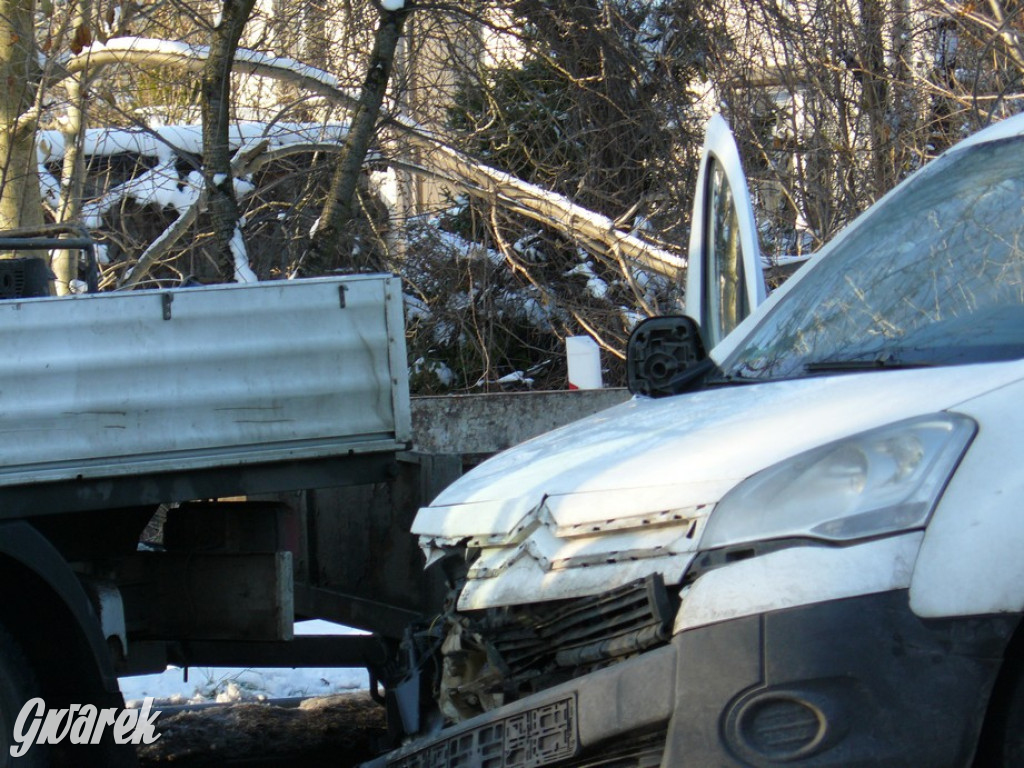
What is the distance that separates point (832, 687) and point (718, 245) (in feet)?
9.20

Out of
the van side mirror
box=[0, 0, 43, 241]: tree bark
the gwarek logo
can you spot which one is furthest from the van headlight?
box=[0, 0, 43, 241]: tree bark

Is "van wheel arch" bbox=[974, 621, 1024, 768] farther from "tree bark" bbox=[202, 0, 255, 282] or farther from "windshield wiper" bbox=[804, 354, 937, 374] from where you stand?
"tree bark" bbox=[202, 0, 255, 282]

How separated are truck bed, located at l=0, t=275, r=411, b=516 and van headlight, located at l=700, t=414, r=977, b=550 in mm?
1829

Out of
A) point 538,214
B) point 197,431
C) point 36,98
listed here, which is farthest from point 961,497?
point 36,98

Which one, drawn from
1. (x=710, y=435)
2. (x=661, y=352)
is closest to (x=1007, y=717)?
(x=710, y=435)

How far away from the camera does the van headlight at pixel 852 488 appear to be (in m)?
2.22

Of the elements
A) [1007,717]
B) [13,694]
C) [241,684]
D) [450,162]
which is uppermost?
[450,162]

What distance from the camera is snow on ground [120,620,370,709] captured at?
249 inches

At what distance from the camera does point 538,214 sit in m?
9.39

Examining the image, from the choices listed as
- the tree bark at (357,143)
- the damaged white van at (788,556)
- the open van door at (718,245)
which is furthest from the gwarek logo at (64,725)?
the tree bark at (357,143)

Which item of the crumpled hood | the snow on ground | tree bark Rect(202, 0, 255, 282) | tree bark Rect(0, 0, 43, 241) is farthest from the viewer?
tree bark Rect(0, 0, 43, 241)

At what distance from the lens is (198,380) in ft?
12.5

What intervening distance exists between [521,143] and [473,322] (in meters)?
1.87

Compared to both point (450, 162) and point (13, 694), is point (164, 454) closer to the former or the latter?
point (13, 694)
